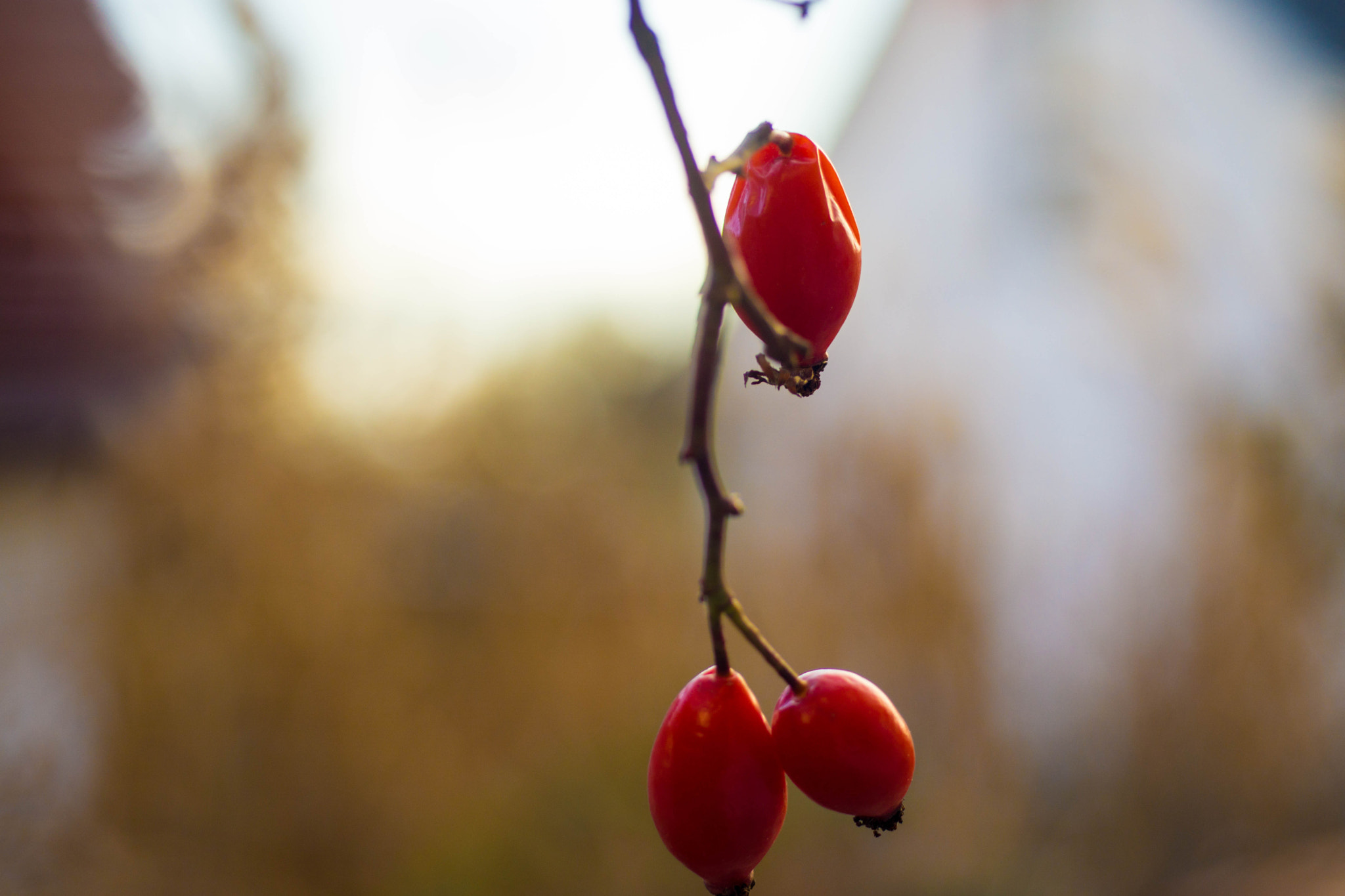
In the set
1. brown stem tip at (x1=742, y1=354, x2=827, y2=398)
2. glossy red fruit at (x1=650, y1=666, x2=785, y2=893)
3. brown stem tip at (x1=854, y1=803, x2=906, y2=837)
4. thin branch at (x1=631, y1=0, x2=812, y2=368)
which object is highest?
thin branch at (x1=631, y1=0, x2=812, y2=368)

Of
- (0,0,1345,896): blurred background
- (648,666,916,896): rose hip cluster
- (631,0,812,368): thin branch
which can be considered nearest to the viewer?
(631,0,812,368): thin branch

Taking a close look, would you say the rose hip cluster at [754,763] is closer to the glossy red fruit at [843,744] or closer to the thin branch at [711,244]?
the glossy red fruit at [843,744]

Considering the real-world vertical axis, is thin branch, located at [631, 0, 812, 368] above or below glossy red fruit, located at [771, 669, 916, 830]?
above

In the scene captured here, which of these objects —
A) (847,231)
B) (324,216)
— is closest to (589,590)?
(324,216)

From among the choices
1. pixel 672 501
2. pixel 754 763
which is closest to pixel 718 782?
pixel 754 763

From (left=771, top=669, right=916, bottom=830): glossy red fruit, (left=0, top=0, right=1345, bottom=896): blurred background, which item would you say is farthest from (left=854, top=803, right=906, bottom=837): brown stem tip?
(left=0, top=0, right=1345, bottom=896): blurred background

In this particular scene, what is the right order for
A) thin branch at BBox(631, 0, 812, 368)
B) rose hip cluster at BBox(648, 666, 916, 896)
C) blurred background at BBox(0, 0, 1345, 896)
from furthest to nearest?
blurred background at BBox(0, 0, 1345, 896) → rose hip cluster at BBox(648, 666, 916, 896) → thin branch at BBox(631, 0, 812, 368)

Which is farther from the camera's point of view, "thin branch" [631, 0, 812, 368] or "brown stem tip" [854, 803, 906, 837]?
"brown stem tip" [854, 803, 906, 837]

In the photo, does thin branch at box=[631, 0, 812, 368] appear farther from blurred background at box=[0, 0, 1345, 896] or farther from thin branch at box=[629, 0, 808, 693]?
blurred background at box=[0, 0, 1345, 896]
